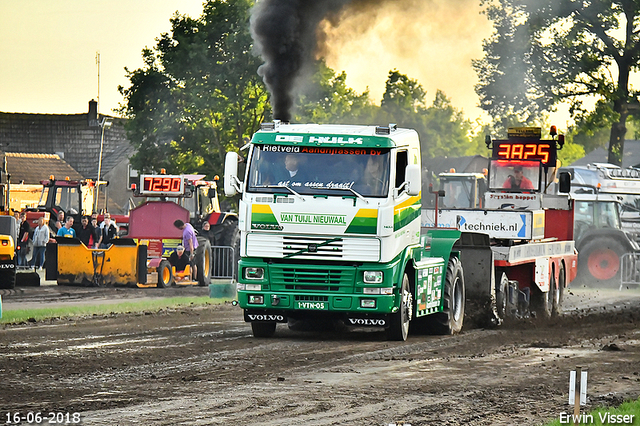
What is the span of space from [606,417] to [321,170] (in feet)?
Answer: 21.3

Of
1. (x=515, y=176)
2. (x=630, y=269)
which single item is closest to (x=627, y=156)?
(x=630, y=269)

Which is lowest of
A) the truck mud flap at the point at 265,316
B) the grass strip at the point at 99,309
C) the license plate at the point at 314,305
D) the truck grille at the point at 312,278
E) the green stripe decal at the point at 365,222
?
the grass strip at the point at 99,309

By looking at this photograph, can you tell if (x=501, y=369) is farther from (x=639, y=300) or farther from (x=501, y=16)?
(x=501, y=16)

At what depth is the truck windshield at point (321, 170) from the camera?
1503 centimetres

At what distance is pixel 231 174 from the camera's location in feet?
50.7

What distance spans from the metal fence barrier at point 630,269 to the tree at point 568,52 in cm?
1030

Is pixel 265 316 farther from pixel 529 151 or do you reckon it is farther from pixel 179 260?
pixel 179 260

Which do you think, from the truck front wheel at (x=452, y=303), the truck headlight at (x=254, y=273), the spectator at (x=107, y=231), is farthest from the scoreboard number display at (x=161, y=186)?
the truck headlight at (x=254, y=273)

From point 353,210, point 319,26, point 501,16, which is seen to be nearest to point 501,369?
point 353,210

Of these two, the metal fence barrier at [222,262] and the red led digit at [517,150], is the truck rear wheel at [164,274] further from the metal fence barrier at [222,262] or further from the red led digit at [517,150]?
the red led digit at [517,150]

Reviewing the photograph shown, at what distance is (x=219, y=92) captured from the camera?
47000 millimetres

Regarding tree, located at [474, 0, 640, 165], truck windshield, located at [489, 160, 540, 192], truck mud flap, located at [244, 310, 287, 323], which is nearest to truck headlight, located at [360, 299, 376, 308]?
truck mud flap, located at [244, 310, 287, 323]

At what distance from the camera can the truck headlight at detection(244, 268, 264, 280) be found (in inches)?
606

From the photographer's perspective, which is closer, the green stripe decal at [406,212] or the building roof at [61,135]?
the green stripe decal at [406,212]
